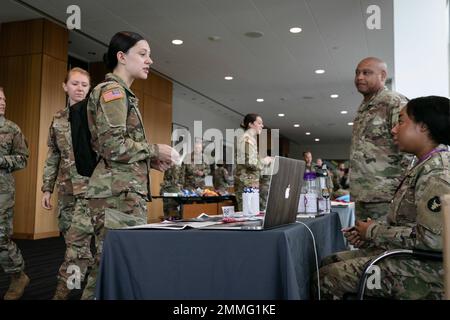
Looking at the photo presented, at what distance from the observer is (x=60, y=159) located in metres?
2.75

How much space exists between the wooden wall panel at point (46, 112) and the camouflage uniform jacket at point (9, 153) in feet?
11.4

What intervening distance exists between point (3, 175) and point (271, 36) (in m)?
5.49

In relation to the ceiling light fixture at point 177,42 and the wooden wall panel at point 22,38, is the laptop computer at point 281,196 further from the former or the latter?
the ceiling light fixture at point 177,42

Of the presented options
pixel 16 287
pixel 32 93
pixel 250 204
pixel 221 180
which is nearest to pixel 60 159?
pixel 16 287

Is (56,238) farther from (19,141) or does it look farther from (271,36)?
(271,36)

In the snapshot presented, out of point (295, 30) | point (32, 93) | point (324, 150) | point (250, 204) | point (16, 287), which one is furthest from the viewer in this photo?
point (324, 150)

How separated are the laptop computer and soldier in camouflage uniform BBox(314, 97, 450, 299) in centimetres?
27

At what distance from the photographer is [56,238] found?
6.39 metres

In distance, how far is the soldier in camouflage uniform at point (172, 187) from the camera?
681 cm

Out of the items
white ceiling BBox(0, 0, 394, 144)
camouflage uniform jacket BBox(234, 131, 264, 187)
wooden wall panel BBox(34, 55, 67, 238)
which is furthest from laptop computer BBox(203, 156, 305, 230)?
wooden wall panel BBox(34, 55, 67, 238)

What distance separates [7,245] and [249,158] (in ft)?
8.29

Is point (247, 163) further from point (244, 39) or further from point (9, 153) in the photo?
point (244, 39)

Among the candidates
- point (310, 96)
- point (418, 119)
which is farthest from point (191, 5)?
point (310, 96)
